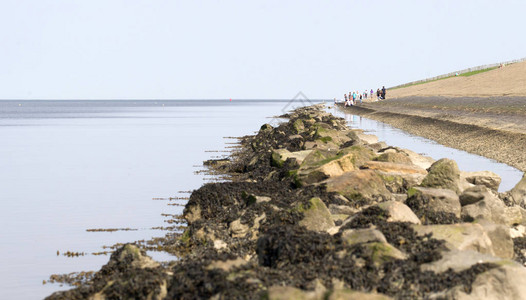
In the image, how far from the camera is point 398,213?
10.1 m

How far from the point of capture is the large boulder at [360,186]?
12.7m

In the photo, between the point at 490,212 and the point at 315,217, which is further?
the point at 490,212

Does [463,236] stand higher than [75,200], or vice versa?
[463,236]

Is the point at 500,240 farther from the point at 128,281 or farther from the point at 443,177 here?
the point at 128,281

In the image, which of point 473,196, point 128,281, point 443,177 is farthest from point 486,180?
point 128,281

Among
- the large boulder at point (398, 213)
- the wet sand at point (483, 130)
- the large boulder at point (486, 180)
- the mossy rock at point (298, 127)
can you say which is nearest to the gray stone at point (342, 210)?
the large boulder at point (398, 213)

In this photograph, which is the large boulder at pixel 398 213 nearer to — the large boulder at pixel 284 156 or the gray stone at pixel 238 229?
the gray stone at pixel 238 229

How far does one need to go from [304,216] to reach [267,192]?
12.4 feet

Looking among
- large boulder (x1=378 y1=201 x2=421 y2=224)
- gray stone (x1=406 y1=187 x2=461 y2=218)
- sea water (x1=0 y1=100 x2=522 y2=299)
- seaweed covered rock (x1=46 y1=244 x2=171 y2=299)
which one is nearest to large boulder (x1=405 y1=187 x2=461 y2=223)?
gray stone (x1=406 y1=187 x2=461 y2=218)

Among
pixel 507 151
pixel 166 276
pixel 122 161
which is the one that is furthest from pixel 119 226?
pixel 507 151

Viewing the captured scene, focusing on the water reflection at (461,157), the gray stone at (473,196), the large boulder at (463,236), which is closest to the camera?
the large boulder at (463,236)

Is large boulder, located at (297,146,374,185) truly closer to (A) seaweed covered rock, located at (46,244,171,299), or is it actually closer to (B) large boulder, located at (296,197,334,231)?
(B) large boulder, located at (296,197,334,231)

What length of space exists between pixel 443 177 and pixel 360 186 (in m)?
1.82

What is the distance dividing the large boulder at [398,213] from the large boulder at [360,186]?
7.30 feet
